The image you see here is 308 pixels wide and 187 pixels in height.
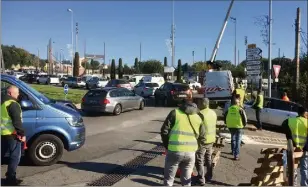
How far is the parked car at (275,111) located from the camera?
58.5 ft

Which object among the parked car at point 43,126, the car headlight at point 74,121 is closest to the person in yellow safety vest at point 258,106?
the car headlight at point 74,121

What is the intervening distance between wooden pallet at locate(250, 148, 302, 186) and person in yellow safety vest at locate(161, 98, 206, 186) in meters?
1.95

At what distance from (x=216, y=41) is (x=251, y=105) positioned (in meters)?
15.7

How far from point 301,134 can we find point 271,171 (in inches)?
37.1

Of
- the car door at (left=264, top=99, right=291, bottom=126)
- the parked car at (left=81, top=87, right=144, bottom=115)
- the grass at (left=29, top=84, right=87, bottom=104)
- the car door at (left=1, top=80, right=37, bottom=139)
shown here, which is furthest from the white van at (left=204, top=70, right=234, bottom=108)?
the car door at (left=1, top=80, right=37, bottom=139)

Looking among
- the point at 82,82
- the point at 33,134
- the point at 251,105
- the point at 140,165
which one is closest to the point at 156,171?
the point at 140,165

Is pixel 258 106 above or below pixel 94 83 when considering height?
below

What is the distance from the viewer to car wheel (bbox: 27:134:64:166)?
358 inches

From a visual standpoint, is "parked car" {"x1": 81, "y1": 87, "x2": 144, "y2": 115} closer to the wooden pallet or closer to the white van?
the white van

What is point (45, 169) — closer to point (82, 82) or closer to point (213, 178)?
point (213, 178)

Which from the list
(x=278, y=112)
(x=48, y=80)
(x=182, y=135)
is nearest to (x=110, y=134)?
Result: (x=278, y=112)

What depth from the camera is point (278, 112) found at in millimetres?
17938

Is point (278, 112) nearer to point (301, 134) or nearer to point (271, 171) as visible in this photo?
point (301, 134)

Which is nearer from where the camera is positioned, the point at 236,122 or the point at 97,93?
the point at 236,122
